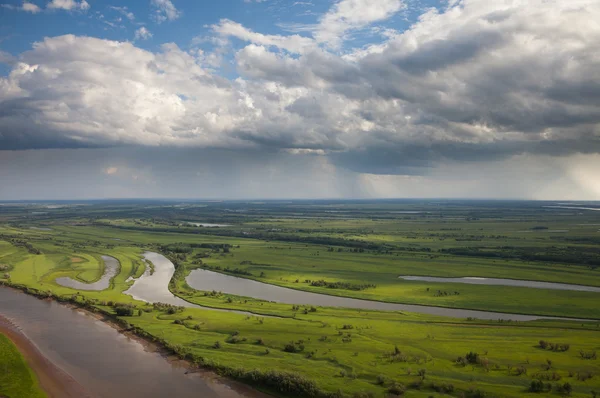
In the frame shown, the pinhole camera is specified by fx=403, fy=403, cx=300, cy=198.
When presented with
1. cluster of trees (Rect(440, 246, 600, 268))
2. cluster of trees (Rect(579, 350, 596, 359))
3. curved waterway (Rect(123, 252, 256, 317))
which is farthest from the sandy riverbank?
cluster of trees (Rect(440, 246, 600, 268))

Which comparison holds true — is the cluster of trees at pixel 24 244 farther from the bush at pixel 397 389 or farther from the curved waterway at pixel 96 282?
the bush at pixel 397 389

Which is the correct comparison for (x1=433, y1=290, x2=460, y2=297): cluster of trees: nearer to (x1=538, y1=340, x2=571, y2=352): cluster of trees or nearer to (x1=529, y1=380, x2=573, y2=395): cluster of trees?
(x1=538, y1=340, x2=571, y2=352): cluster of trees

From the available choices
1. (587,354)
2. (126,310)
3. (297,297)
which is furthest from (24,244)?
(587,354)

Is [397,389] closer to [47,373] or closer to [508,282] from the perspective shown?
[47,373]

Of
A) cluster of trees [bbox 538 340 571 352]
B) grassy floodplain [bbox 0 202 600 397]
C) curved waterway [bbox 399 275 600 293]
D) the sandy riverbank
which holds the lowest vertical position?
curved waterway [bbox 399 275 600 293]

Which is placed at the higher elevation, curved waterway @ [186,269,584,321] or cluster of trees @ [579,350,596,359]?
cluster of trees @ [579,350,596,359]

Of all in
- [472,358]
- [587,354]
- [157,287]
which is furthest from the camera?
[157,287]

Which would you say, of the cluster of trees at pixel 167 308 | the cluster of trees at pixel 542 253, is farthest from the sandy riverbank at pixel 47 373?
the cluster of trees at pixel 542 253
